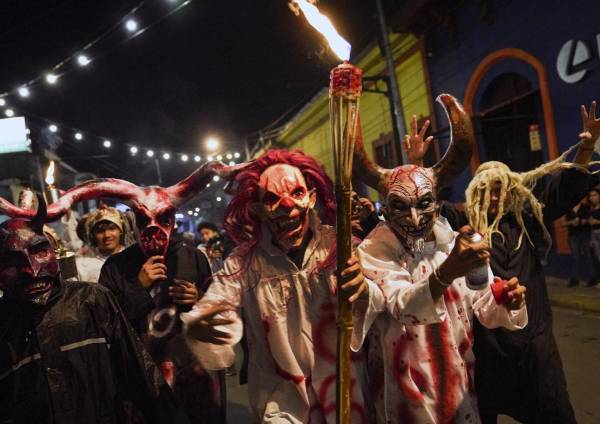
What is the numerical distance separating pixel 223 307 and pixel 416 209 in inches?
43.3

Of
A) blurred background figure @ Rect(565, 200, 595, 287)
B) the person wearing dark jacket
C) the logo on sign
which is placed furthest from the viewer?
blurred background figure @ Rect(565, 200, 595, 287)

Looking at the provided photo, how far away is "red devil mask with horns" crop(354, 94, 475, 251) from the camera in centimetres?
231

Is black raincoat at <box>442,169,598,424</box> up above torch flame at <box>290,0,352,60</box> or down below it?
below

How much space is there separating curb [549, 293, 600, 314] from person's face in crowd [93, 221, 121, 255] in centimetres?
678

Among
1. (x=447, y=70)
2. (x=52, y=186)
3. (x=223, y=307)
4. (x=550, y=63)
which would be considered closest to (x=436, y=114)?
(x=447, y=70)

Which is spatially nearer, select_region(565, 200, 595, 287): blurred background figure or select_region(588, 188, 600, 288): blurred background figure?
select_region(588, 188, 600, 288): blurred background figure

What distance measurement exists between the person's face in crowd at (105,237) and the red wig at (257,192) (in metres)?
2.09

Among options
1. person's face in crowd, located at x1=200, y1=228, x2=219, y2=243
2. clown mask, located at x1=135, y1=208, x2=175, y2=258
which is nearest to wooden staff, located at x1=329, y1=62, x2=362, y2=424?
clown mask, located at x1=135, y1=208, x2=175, y2=258

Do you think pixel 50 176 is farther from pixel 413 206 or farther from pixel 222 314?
pixel 413 206

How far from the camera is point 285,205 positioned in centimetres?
232

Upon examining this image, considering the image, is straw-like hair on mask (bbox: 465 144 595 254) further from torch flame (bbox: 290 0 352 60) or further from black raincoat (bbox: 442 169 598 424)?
torch flame (bbox: 290 0 352 60)

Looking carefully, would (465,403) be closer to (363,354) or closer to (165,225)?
(363,354)

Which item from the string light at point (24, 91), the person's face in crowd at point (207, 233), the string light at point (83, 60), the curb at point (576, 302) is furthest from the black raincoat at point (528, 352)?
the string light at point (24, 91)

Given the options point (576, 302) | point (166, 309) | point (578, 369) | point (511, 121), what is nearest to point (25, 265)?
point (166, 309)
